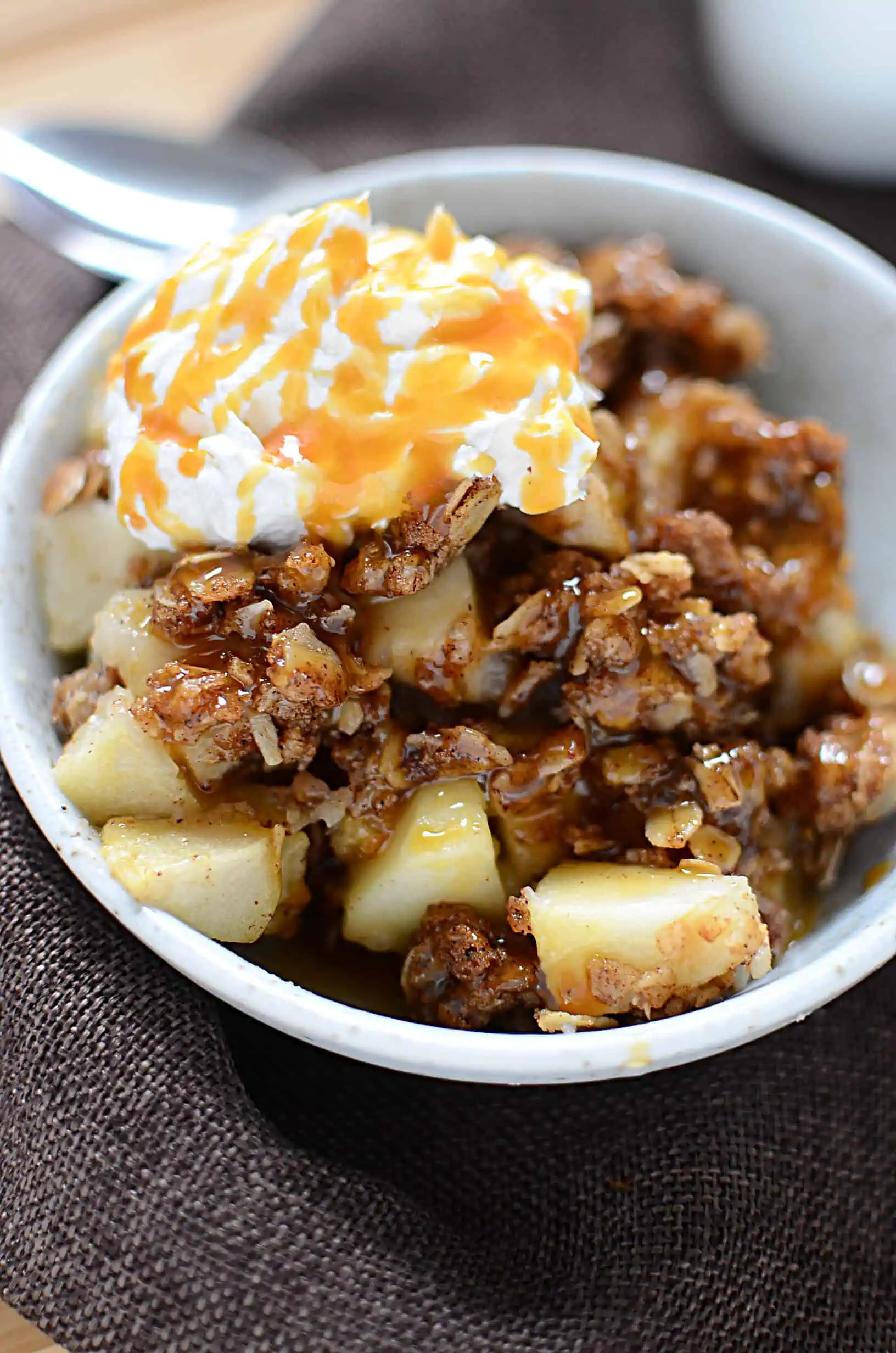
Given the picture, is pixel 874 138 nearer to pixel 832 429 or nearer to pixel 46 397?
pixel 832 429

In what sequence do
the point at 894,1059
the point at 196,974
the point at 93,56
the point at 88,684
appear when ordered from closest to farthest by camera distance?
the point at 196,974, the point at 88,684, the point at 894,1059, the point at 93,56

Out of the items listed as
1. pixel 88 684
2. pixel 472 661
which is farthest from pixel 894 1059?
pixel 88 684

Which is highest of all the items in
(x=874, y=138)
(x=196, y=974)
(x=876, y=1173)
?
(x=874, y=138)

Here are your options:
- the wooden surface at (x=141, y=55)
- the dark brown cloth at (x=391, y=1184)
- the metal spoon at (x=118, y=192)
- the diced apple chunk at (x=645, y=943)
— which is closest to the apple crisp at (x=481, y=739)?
the diced apple chunk at (x=645, y=943)

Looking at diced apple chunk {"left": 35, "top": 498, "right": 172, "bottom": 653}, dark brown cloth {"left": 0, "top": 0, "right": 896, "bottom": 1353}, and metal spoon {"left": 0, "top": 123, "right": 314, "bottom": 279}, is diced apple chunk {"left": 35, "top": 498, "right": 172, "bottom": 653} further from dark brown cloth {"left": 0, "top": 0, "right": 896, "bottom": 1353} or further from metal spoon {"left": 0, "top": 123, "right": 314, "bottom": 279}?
metal spoon {"left": 0, "top": 123, "right": 314, "bottom": 279}

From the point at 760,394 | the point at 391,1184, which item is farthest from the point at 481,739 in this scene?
the point at 760,394

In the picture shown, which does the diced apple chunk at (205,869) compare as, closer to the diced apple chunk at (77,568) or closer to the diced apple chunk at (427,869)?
the diced apple chunk at (427,869)
